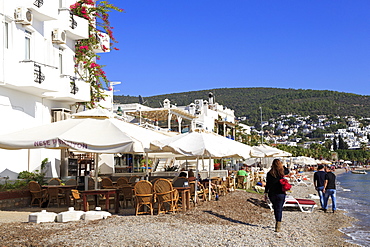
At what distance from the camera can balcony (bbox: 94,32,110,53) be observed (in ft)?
81.5

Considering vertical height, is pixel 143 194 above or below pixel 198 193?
above

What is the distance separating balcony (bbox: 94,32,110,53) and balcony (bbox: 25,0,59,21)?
558cm

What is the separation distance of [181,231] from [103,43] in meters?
17.5

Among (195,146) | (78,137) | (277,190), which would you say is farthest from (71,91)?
(277,190)

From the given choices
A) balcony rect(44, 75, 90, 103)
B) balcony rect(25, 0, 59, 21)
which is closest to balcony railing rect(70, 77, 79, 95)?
balcony rect(44, 75, 90, 103)

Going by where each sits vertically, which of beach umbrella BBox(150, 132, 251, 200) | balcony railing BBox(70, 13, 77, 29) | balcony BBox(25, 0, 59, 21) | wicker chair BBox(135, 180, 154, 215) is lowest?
wicker chair BBox(135, 180, 154, 215)

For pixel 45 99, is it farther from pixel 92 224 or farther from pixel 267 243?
pixel 267 243

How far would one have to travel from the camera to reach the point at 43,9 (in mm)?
18375

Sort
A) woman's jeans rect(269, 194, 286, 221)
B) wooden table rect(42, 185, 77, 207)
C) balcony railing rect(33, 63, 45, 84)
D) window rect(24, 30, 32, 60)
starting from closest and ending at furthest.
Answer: woman's jeans rect(269, 194, 286, 221) < wooden table rect(42, 185, 77, 207) < balcony railing rect(33, 63, 45, 84) < window rect(24, 30, 32, 60)

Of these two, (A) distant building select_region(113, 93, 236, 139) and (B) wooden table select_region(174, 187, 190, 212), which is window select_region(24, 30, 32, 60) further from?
(A) distant building select_region(113, 93, 236, 139)

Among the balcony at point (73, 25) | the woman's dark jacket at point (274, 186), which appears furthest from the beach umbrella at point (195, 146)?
the balcony at point (73, 25)

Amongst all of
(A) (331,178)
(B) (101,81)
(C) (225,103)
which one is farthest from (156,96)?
(A) (331,178)

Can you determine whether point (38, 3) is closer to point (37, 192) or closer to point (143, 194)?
point (37, 192)

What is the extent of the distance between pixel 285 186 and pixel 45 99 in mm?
12818
